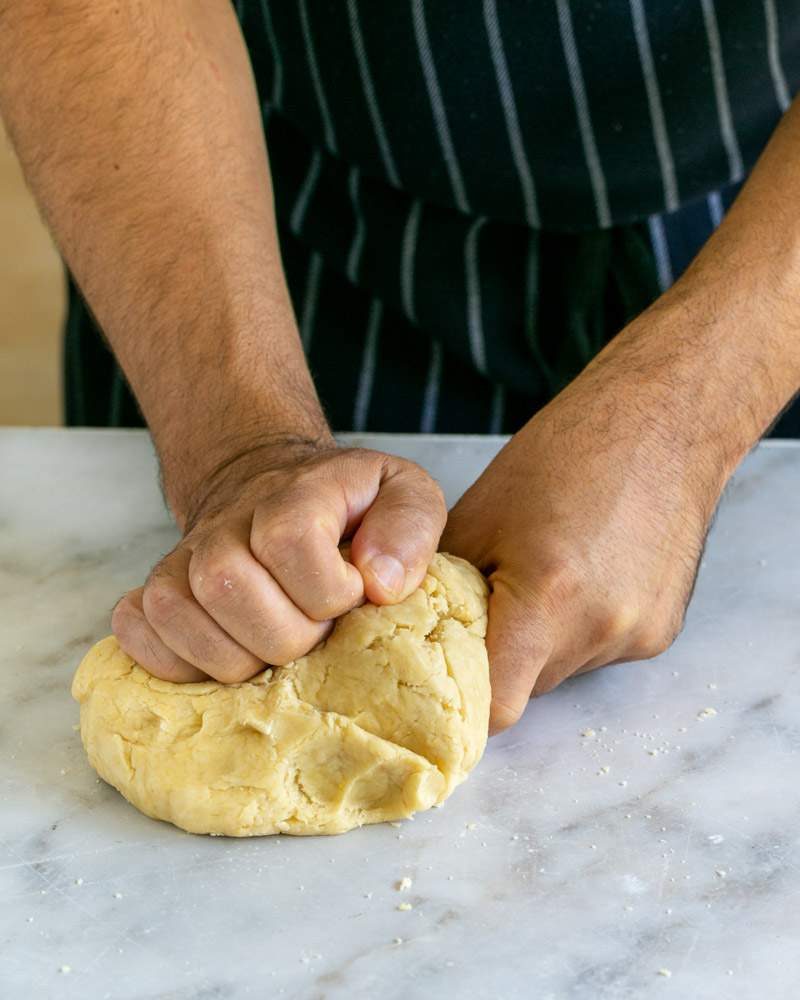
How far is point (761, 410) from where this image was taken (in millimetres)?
1221

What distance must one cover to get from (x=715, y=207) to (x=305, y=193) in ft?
1.58

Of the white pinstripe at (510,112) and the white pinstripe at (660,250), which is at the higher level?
the white pinstripe at (510,112)

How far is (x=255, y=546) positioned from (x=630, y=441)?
347 millimetres

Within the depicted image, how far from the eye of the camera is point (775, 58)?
1439 millimetres

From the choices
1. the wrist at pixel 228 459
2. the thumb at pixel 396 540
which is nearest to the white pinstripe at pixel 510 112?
the wrist at pixel 228 459

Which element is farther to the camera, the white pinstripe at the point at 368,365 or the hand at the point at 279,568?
the white pinstripe at the point at 368,365

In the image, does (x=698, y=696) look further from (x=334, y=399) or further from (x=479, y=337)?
(x=334, y=399)

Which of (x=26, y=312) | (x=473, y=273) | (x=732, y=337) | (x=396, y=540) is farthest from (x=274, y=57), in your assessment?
(x=26, y=312)

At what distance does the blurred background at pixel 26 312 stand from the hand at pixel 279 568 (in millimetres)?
2519

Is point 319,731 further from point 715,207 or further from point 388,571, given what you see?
point 715,207

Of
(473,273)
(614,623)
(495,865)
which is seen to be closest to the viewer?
(495,865)

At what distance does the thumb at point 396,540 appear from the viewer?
1.01 m

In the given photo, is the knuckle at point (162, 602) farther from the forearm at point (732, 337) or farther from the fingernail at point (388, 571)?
the forearm at point (732, 337)

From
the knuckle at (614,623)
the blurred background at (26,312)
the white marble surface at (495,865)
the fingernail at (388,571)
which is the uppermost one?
the fingernail at (388,571)
